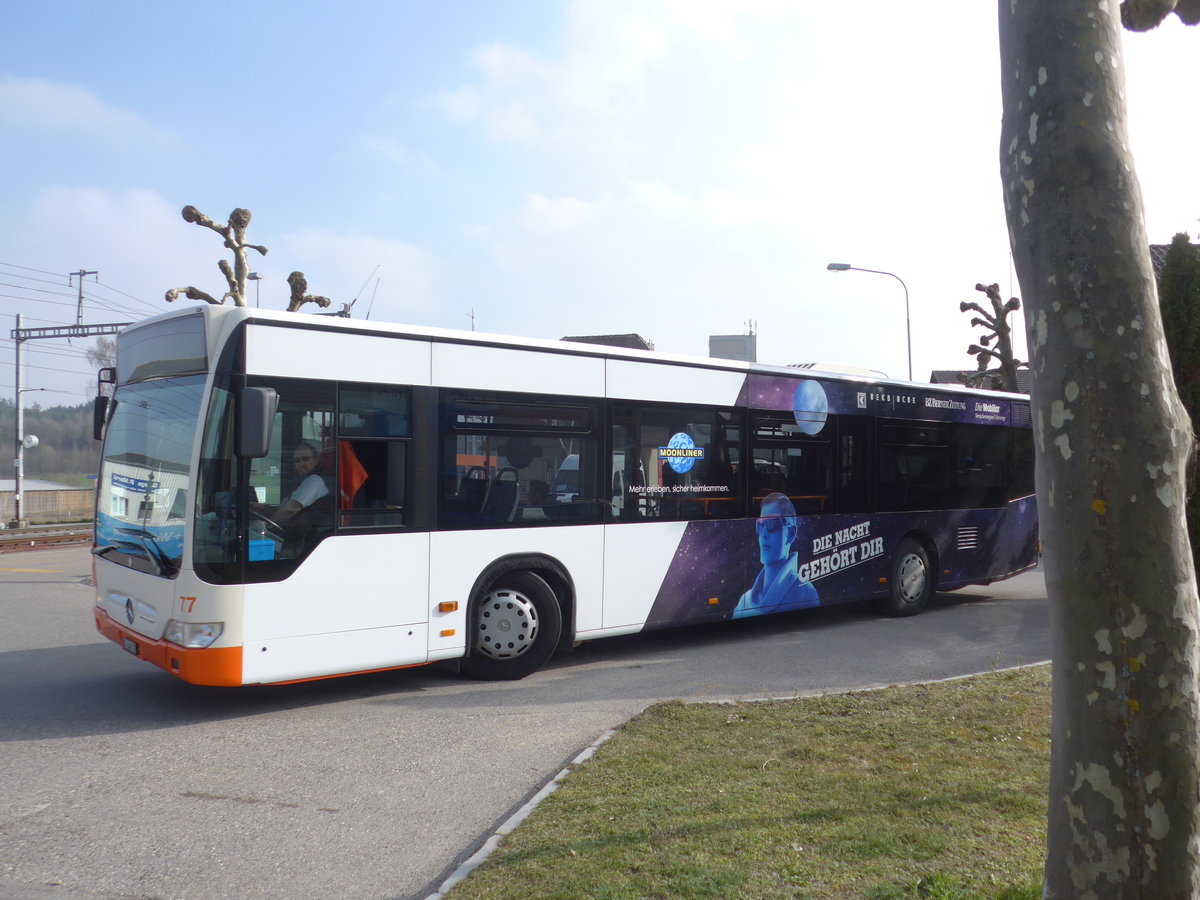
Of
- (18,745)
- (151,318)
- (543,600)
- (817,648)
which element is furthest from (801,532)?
(18,745)

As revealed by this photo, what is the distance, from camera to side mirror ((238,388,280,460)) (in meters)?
6.70

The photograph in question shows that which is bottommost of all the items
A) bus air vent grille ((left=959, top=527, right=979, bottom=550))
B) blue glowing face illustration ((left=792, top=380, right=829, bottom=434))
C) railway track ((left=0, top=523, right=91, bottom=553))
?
railway track ((left=0, top=523, right=91, bottom=553))

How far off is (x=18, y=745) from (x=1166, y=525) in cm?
684

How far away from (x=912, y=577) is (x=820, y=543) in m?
2.08

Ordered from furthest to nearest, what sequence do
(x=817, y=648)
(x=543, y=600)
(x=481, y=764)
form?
(x=817, y=648), (x=543, y=600), (x=481, y=764)

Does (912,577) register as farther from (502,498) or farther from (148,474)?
(148,474)

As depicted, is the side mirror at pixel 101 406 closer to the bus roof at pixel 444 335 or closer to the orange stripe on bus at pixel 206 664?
the bus roof at pixel 444 335

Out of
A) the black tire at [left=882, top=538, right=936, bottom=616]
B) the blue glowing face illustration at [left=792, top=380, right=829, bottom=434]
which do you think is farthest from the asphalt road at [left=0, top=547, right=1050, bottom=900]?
the blue glowing face illustration at [left=792, top=380, right=829, bottom=434]

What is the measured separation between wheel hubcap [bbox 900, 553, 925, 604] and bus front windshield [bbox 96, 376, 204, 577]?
8.75 m

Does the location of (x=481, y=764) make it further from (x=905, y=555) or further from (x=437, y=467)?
(x=905, y=555)

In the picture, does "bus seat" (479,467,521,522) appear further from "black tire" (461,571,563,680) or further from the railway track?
the railway track

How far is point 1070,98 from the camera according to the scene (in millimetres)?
3203

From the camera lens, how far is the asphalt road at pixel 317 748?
4.54 meters

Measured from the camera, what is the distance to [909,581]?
12.5 metres
